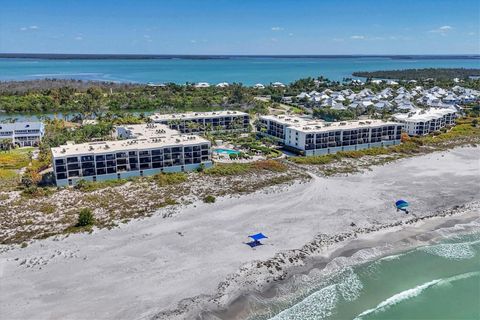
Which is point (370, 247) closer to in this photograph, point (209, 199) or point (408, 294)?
point (408, 294)

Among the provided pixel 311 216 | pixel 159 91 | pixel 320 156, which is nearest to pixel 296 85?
pixel 159 91

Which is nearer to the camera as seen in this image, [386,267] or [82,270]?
[82,270]

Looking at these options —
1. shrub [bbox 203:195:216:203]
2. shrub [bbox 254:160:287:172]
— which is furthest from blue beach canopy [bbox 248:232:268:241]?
shrub [bbox 254:160:287:172]

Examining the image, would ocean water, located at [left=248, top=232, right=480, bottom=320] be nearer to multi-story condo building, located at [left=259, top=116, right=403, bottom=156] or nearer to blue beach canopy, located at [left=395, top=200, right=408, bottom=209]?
blue beach canopy, located at [left=395, top=200, right=408, bottom=209]

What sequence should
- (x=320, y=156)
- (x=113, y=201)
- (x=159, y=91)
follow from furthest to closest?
(x=159, y=91) → (x=320, y=156) → (x=113, y=201)

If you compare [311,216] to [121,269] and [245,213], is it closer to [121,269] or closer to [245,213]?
[245,213]

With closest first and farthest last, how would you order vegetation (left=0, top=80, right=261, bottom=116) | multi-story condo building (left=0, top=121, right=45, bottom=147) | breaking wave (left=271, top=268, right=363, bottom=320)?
breaking wave (left=271, top=268, right=363, bottom=320), multi-story condo building (left=0, top=121, right=45, bottom=147), vegetation (left=0, top=80, right=261, bottom=116)

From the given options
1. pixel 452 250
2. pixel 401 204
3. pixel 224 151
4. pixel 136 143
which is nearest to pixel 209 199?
pixel 136 143
